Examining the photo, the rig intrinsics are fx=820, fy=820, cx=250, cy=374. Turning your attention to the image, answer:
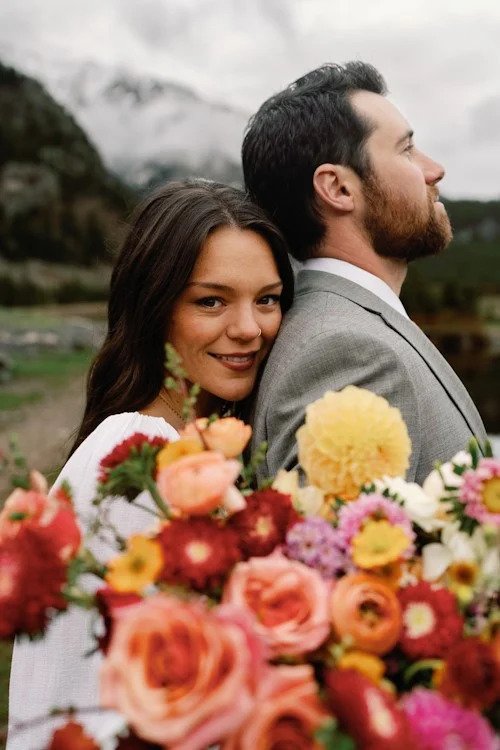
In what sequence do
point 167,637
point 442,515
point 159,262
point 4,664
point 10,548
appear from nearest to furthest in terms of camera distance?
1. point 167,637
2. point 10,548
3. point 442,515
4. point 159,262
5. point 4,664

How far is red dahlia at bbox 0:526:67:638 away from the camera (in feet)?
2.81

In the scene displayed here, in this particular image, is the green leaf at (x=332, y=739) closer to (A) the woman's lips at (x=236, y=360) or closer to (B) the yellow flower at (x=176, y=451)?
(B) the yellow flower at (x=176, y=451)

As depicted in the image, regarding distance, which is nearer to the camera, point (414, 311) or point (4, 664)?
point (4, 664)

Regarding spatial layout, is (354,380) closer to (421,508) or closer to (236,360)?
(236,360)

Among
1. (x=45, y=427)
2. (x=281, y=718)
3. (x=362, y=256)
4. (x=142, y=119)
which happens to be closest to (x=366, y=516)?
(x=281, y=718)

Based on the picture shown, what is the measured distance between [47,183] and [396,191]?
64.8 m

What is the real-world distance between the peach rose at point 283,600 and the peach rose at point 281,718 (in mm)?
61

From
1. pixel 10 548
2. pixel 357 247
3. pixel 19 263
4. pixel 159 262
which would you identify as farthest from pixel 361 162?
pixel 19 263

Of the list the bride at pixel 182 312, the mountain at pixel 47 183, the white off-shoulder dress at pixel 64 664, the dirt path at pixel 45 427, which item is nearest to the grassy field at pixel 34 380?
the dirt path at pixel 45 427

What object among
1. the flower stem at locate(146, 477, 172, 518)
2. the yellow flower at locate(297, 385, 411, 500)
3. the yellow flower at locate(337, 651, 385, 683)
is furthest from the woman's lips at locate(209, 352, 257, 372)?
the yellow flower at locate(337, 651, 385, 683)

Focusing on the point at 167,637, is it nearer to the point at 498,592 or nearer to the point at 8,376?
the point at 498,592

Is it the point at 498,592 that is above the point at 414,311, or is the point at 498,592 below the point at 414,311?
above

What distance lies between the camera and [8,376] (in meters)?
18.3

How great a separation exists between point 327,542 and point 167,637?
0.28 metres
